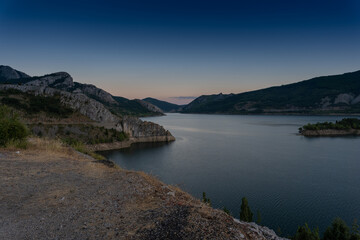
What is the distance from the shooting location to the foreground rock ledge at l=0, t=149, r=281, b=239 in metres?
4.29

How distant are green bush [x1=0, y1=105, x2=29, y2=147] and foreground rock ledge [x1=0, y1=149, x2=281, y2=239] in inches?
202

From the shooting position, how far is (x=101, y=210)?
5434 millimetres

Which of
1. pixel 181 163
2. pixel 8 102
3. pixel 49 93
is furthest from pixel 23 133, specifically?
pixel 49 93

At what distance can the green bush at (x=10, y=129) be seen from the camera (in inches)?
500

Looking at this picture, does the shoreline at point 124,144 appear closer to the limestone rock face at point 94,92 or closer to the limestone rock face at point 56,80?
the limestone rock face at point 56,80

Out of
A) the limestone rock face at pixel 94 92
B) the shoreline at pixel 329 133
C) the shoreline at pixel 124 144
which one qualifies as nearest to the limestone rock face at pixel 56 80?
the limestone rock face at pixel 94 92

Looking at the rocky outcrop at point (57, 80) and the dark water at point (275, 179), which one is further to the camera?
the rocky outcrop at point (57, 80)

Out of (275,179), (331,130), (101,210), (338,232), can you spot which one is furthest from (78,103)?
(331,130)

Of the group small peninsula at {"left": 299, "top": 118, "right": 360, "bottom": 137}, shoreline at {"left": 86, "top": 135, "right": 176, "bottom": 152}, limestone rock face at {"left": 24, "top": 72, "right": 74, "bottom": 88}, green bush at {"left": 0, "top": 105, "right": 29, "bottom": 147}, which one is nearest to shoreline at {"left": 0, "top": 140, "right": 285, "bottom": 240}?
green bush at {"left": 0, "top": 105, "right": 29, "bottom": 147}

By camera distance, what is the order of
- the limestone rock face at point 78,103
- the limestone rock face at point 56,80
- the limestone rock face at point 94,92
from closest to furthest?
1. the limestone rock face at point 78,103
2. the limestone rock face at point 56,80
3. the limestone rock face at point 94,92

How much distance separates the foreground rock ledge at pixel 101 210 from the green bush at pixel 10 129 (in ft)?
16.9

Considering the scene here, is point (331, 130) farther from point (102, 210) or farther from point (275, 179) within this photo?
point (102, 210)

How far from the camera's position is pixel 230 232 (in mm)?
4242

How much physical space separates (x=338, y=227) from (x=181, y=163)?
30958mm
